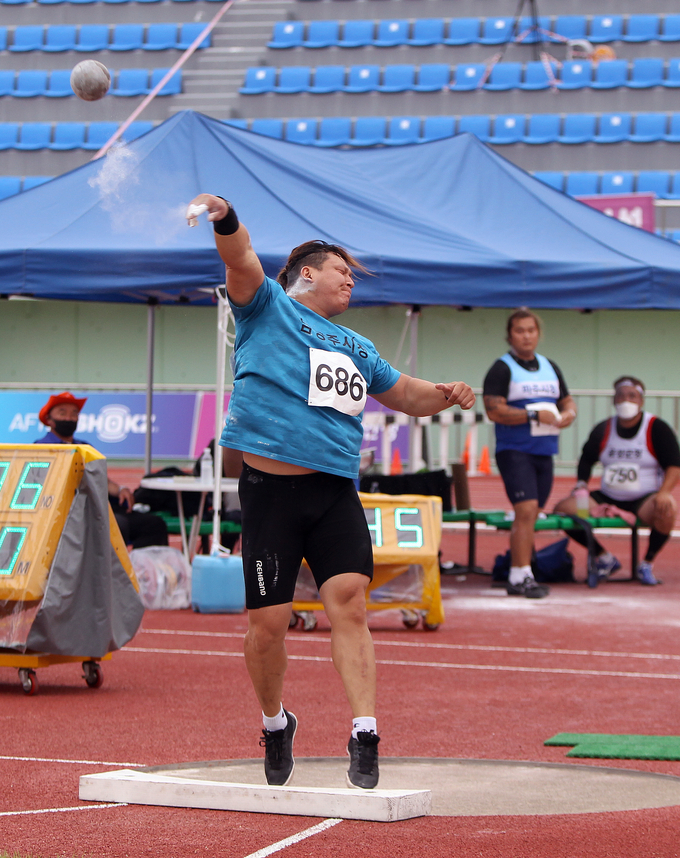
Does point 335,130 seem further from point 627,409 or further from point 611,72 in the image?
point 627,409

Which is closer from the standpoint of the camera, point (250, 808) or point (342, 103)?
point (250, 808)

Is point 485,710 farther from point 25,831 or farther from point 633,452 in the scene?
point 633,452

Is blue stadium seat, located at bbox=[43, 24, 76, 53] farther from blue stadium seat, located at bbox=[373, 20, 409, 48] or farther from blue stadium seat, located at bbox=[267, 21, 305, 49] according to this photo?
blue stadium seat, located at bbox=[373, 20, 409, 48]

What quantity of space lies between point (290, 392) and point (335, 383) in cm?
15

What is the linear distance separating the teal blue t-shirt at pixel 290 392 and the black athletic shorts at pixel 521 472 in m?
5.47

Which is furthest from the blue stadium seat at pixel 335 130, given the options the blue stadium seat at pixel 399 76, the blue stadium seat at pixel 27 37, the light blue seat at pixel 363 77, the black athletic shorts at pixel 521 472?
the black athletic shorts at pixel 521 472

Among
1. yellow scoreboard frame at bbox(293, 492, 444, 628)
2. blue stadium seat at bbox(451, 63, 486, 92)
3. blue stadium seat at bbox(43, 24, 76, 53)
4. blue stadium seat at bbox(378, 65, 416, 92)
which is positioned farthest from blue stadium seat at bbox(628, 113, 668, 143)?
yellow scoreboard frame at bbox(293, 492, 444, 628)

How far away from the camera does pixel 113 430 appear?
19359 mm

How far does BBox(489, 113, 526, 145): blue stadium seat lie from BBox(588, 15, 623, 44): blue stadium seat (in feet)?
10.0

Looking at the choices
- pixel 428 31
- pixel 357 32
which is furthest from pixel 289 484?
pixel 357 32

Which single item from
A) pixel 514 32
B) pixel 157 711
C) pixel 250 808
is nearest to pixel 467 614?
pixel 157 711

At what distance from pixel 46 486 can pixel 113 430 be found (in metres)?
13.6

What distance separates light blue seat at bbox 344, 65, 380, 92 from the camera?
2386cm

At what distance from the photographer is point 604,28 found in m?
23.9
